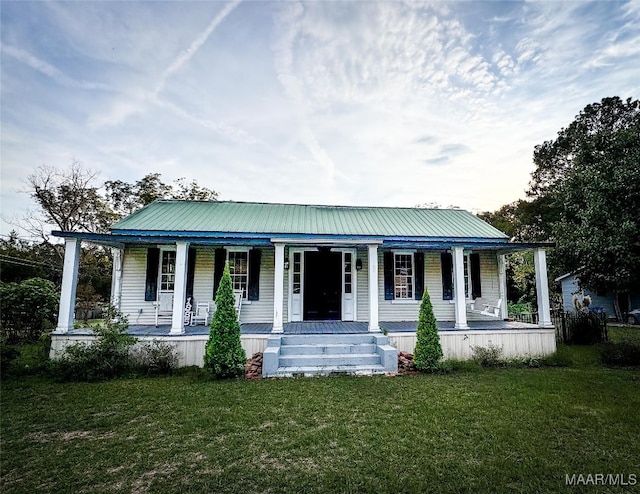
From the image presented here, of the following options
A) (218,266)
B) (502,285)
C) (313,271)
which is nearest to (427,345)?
(313,271)

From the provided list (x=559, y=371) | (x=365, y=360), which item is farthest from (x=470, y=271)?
(x=365, y=360)

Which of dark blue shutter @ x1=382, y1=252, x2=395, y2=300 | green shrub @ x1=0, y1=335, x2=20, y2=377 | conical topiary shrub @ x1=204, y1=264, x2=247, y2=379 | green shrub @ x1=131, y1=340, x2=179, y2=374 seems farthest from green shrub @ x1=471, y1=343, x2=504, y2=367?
green shrub @ x1=0, y1=335, x2=20, y2=377

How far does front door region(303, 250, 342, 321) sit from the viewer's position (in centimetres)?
1042

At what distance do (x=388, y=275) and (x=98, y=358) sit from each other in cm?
803

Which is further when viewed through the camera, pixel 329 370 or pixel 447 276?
pixel 447 276

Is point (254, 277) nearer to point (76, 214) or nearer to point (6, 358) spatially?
point (6, 358)

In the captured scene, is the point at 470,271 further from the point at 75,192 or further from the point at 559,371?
the point at 75,192

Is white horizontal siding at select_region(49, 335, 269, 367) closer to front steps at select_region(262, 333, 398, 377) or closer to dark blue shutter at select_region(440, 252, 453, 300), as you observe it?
front steps at select_region(262, 333, 398, 377)

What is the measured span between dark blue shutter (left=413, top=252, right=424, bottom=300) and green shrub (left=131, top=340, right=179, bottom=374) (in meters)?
7.38

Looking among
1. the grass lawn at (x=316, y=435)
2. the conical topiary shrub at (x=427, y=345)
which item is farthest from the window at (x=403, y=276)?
the grass lawn at (x=316, y=435)

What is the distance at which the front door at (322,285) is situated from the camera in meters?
10.4

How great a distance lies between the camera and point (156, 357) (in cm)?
727

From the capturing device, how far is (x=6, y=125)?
8.90m

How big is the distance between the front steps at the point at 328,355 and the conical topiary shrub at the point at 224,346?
60 cm
